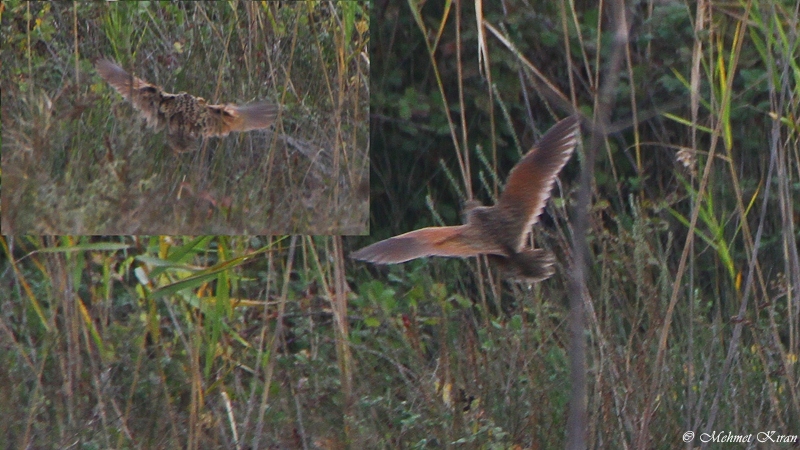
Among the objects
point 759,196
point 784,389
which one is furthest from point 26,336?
point 759,196

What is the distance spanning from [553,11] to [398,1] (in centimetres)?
46

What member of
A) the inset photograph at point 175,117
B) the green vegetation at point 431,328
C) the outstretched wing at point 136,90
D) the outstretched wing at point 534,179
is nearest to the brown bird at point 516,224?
the outstretched wing at point 534,179

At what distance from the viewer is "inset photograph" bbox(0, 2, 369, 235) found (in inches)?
87.6

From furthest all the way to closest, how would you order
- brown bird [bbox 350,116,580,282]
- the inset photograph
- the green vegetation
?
the inset photograph, the green vegetation, brown bird [bbox 350,116,580,282]

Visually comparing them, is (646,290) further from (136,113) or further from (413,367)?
(136,113)

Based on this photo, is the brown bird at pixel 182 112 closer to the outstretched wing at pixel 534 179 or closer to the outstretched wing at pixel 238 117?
the outstretched wing at pixel 238 117

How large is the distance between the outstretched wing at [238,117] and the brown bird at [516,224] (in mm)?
586

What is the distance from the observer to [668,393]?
203 centimetres

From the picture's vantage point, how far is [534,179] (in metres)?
1.78

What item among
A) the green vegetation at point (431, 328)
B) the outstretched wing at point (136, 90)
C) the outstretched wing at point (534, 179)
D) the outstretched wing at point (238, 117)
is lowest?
the green vegetation at point (431, 328)

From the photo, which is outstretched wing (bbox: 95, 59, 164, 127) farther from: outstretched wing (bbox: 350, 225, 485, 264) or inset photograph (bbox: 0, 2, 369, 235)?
outstretched wing (bbox: 350, 225, 485, 264)

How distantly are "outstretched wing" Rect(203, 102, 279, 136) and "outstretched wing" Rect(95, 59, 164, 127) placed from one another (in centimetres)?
11

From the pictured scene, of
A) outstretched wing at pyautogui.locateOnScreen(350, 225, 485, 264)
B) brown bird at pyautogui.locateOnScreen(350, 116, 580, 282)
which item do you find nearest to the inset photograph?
outstretched wing at pyautogui.locateOnScreen(350, 225, 485, 264)

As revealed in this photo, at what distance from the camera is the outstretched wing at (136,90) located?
7.36 feet
